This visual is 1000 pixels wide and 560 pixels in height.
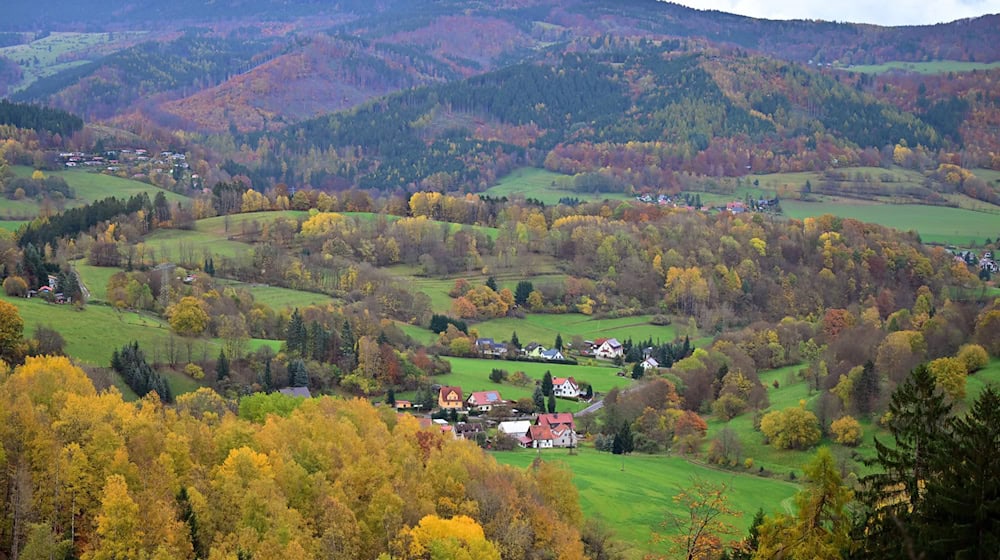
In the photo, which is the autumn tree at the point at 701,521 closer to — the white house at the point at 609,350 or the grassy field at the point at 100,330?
the grassy field at the point at 100,330

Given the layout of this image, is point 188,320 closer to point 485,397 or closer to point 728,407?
point 485,397

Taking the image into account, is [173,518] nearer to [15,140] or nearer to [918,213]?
[15,140]

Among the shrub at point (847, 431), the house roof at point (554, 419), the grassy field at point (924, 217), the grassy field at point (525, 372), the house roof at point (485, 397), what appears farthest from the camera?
the grassy field at point (924, 217)

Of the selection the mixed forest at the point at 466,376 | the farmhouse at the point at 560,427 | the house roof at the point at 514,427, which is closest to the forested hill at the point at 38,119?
the mixed forest at the point at 466,376

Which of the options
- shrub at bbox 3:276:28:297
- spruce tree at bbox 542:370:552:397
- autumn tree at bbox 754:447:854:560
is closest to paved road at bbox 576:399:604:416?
spruce tree at bbox 542:370:552:397

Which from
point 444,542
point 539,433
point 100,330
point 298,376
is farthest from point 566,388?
point 444,542

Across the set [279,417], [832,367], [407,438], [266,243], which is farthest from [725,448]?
[266,243]
